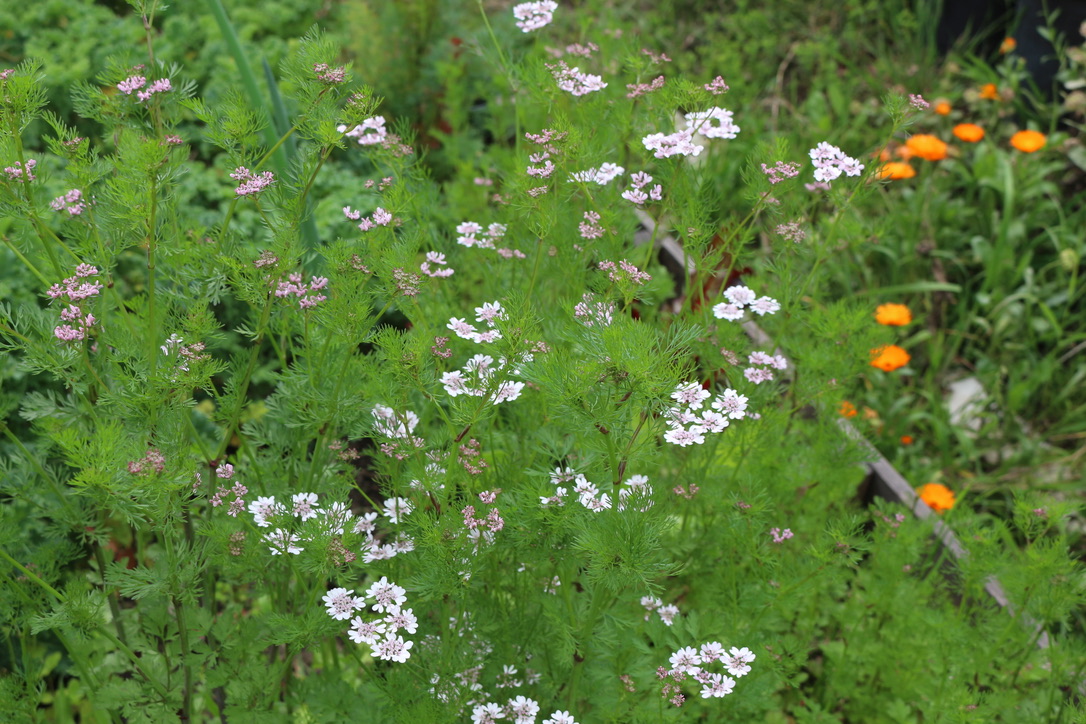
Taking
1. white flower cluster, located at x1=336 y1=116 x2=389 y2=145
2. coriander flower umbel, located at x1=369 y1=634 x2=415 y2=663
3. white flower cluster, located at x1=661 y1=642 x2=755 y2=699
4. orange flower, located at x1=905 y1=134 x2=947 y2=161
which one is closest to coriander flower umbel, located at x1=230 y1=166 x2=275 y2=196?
white flower cluster, located at x1=336 y1=116 x2=389 y2=145

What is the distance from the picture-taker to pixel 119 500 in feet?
5.18

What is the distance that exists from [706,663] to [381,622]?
25.1 inches

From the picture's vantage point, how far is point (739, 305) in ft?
6.74

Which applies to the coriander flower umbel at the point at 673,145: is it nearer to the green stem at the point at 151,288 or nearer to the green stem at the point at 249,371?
the green stem at the point at 249,371

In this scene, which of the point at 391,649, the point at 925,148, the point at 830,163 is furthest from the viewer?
the point at 925,148

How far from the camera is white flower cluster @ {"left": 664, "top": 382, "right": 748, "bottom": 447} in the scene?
5.25 feet

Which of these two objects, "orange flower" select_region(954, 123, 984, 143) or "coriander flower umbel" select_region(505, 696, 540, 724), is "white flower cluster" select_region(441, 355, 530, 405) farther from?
"orange flower" select_region(954, 123, 984, 143)

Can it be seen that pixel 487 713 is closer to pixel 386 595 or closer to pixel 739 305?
pixel 386 595

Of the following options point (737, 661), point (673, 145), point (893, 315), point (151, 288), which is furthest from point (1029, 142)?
point (151, 288)

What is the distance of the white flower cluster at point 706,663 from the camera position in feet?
5.69

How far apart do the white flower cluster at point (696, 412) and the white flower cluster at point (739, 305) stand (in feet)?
0.61

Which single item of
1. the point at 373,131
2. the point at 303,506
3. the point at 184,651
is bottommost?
the point at 184,651

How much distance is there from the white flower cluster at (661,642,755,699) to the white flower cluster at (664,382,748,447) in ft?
1.36

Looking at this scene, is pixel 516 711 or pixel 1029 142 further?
pixel 1029 142
